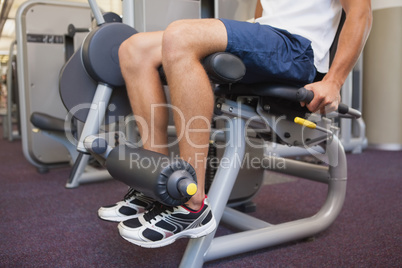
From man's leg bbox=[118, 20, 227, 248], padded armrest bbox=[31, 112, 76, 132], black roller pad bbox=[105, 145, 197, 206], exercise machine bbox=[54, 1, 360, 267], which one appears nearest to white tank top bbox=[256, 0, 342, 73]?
exercise machine bbox=[54, 1, 360, 267]

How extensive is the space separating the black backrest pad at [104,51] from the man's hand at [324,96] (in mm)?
739

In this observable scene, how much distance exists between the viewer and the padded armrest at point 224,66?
2.79 feet

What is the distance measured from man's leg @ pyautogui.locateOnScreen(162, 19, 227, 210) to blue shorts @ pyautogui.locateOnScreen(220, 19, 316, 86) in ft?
0.16

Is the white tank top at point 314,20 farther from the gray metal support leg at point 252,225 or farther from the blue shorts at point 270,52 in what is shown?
the gray metal support leg at point 252,225

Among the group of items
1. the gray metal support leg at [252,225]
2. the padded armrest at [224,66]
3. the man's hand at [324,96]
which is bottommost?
the gray metal support leg at [252,225]

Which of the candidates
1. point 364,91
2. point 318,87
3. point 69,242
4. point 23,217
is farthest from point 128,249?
point 364,91

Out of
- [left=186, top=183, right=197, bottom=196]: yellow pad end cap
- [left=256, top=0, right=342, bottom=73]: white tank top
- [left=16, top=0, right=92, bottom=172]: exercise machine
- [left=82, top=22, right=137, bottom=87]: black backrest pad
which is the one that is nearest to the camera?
[left=186, top=183, right=197, bottom=196]: yellow pad end cap

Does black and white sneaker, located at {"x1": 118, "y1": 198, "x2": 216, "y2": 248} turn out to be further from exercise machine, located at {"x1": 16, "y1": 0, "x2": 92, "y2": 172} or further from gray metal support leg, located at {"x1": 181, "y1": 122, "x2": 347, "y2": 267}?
exercise machine, located at {"x1": 16, "y1": 0, "x2": 92, "y2": 172}

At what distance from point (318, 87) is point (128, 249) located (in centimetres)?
77

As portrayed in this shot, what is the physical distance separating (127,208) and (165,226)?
0.17 m

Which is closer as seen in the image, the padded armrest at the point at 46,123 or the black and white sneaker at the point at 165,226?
the black and white sneaker at the point at 165,226

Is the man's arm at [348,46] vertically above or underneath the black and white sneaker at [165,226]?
above

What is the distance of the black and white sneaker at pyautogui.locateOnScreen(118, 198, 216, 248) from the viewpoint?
2.66ft

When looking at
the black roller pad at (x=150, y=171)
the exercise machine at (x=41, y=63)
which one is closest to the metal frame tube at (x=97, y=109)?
the black roller pad at (x=150, y=171)
